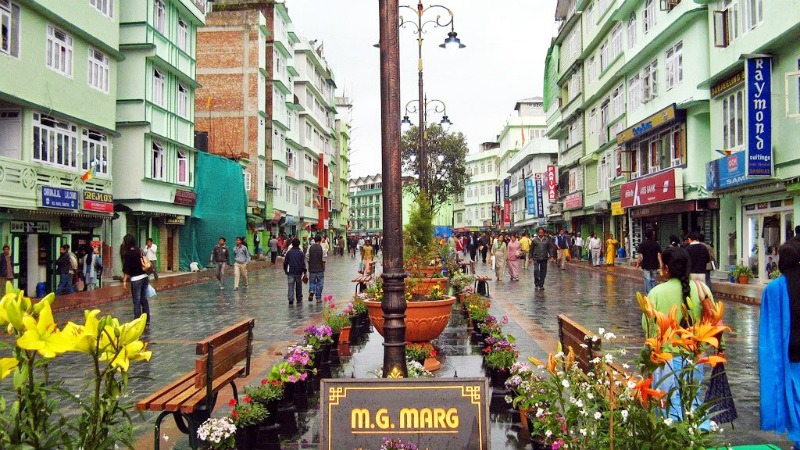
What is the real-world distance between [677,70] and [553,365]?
79.3ft

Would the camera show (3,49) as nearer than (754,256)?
Yes

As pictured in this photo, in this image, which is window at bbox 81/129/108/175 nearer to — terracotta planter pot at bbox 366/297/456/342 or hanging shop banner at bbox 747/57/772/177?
terracotta planter pot at bbox 366/297/456/342

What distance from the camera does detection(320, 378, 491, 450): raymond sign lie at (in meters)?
3.84

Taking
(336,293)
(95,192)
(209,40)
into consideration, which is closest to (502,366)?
(336,293)

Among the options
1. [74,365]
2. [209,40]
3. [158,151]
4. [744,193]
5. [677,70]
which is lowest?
[74,365]

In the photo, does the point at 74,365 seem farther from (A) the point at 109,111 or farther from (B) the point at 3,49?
(A) the point at 109,111

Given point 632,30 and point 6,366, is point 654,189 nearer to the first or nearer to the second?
point 632,30

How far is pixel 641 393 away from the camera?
3.06 m

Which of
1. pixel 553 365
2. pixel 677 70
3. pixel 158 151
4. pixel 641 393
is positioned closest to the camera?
pixel 641 393

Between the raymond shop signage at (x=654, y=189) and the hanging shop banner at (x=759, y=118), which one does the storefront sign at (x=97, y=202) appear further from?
the raymond shop signage at (x=654, y=189)

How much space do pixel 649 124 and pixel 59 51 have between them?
71.8 feet

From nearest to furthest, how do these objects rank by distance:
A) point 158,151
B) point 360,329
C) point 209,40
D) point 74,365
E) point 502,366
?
point 502,366, point 74,365, point 360,329, point 158,151, point 209,40

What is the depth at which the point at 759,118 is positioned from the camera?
58.9 ft

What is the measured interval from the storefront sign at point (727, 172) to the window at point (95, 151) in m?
20.3
